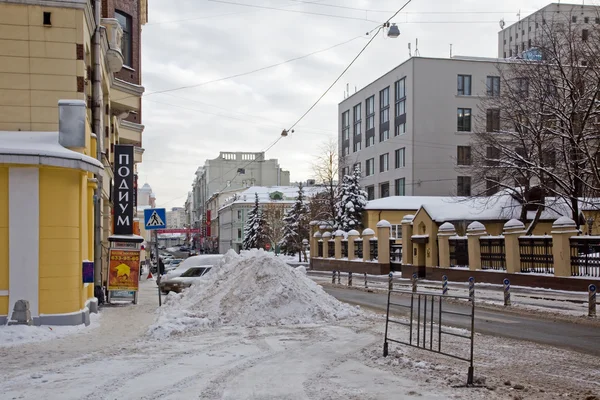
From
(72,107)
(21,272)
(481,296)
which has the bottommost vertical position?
(481,296)

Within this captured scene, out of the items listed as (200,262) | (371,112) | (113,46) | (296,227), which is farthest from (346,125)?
(113,46)

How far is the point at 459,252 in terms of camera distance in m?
34.6

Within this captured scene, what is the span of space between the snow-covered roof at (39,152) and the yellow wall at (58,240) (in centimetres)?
28

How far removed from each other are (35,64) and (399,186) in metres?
56.5

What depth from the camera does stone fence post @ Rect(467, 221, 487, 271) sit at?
32.2m

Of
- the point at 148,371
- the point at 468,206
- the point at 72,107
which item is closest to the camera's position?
the point at 148,371

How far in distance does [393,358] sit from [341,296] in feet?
49.3

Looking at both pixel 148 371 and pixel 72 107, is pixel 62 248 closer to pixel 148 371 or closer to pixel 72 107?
pixel 72 107

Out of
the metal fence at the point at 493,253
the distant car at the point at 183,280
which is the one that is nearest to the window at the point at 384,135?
the metal fence at the point at 493,253

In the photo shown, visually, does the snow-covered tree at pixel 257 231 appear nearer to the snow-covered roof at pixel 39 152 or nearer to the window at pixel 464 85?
the window at pixel 464 85

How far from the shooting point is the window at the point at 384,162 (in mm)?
72081

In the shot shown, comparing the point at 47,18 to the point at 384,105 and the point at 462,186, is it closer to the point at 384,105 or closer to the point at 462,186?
the point at 462,186

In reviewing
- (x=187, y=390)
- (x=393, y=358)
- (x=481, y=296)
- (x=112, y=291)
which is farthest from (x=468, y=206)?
(x=187, y=390)

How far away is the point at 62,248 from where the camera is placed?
14078mm
